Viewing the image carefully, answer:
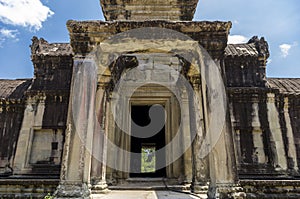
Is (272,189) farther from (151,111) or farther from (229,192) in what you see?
(151,111)

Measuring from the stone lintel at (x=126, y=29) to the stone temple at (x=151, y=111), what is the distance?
0.02m

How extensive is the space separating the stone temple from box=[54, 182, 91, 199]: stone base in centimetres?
2

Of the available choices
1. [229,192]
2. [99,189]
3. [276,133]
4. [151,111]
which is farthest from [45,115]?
[276,133]

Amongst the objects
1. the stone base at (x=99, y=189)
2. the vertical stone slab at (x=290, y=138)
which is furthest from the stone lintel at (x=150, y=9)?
the stone base at (x=99, y=189)

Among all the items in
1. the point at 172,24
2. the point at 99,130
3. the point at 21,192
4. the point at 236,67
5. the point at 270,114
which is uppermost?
the point at 236,67

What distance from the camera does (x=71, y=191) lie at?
14.3 feet

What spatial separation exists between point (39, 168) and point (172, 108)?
5.69m

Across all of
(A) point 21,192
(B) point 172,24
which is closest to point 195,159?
(B) point 172,24

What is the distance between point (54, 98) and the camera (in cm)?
1005

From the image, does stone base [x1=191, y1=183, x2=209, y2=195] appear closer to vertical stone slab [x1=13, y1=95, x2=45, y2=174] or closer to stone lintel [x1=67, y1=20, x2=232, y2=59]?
stone lintel [x1=67, y1=20, x2=232, y2=59]

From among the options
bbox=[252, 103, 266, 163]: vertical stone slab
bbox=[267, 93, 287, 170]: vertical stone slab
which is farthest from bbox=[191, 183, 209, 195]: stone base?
bbox=[267, 93, 287, 170]: vertical stone slab

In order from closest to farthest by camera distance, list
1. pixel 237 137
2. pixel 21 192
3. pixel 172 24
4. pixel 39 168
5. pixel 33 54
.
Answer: pixel 172 24 → pixel 21 192 → pixel 39 168 → pixel 237 137 → pixel 33 54

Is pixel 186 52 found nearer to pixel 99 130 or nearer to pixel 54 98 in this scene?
pixel 99 130

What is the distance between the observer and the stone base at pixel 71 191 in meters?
4.28
